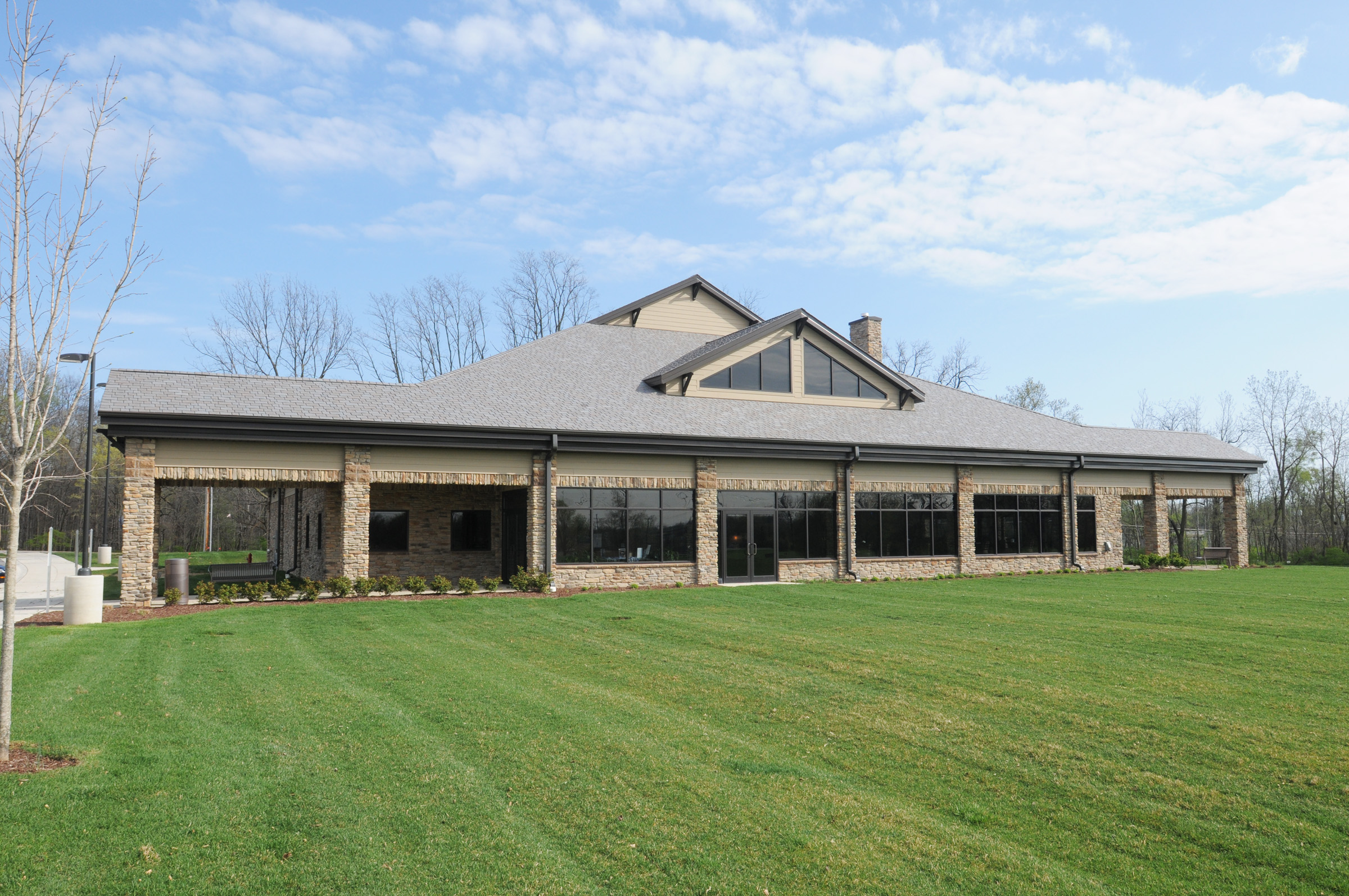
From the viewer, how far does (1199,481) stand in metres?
31.1

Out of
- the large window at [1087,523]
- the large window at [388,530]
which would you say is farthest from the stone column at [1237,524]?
the large window at [388,530]

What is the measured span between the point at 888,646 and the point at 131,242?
1025cm

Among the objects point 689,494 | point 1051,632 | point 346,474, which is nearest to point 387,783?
point 1051,632

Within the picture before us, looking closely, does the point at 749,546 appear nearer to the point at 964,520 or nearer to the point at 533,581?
the point at 533,581

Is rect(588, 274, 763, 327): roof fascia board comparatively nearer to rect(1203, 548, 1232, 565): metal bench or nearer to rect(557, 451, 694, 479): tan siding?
rect(557, 451, 694, 479): tan siding

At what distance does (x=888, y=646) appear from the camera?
→ 1217cm

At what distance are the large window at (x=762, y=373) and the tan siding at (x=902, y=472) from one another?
11.2 feet

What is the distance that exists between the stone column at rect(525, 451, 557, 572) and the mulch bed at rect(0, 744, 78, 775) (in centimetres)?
1420

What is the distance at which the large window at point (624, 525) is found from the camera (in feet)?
71.4

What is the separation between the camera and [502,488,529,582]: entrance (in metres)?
22.6

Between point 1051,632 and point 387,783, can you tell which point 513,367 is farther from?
point 387,783

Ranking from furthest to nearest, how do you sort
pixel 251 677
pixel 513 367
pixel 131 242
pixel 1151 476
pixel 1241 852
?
pixel 1151 476, pixel 513 367, pixel 251 677, pixel 131 242, pixel 1241 852

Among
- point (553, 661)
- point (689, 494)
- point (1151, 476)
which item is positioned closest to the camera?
point (553, 661)

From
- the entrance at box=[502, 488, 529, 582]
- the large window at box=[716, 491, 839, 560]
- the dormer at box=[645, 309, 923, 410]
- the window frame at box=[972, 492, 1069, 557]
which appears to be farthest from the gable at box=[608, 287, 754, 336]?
the window frame at box=[972, 492, 1069, 557]
